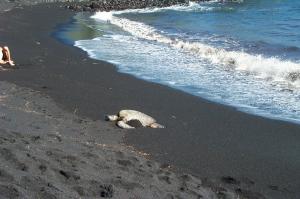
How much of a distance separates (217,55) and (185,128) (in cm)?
957

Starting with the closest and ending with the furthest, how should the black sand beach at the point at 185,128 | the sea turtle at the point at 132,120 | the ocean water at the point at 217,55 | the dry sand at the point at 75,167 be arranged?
the dry sand at the point at 75,167 < the black sand beach at the point at 185,128 < the sea turtle at the point at 132,120 < the ocean water at the point at 217,55

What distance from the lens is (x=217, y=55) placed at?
18.2m

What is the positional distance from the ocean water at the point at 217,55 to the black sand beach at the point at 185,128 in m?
0.75

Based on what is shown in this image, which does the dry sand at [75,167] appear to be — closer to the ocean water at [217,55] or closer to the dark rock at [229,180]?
the dark rock at [229,180]

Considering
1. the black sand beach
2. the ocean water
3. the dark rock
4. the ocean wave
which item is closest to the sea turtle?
the black sand beach

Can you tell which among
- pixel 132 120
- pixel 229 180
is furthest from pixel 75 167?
pixel 132 120

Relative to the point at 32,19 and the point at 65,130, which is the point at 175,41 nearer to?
the point at 32,19

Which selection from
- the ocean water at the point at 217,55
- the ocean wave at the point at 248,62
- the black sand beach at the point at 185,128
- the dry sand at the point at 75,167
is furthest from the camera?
the ocean wave at the point at 248,62

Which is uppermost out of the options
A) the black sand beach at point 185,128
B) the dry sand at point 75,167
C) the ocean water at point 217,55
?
the dry sand at point 75,167

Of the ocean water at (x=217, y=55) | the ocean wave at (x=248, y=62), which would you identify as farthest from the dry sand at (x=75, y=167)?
the ocean wave at (x=248, y=62)

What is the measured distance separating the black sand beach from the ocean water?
0.75 metres

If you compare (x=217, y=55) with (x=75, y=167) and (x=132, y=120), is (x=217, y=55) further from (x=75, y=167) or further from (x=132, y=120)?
(x=75, y=167)

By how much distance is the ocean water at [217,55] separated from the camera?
1190 cm

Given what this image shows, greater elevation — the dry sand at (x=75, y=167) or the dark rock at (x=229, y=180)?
the dry sand at (x=75, y=167)
